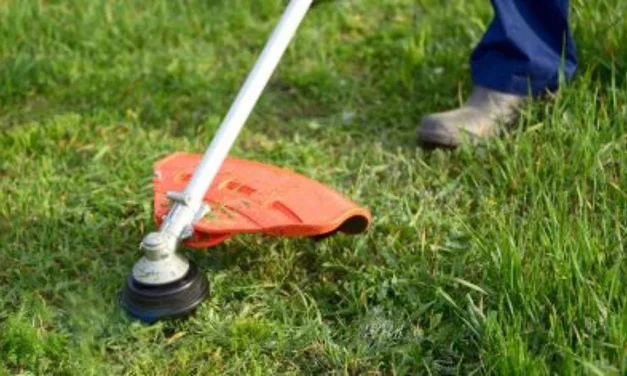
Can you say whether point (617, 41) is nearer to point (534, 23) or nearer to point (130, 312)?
point (534, 23)

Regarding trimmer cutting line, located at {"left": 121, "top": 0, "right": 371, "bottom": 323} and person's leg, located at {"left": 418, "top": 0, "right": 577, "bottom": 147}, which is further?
person's leg, located at {"left": 418, "top": 0, "right": 577, "bottom": 147}

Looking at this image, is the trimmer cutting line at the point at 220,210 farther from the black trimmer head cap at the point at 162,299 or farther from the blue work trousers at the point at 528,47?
the blue work trousers at the point at 528,47

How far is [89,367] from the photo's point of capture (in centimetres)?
240

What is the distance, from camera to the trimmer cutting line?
8.14 feet

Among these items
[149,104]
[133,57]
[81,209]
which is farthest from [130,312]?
[133,57]

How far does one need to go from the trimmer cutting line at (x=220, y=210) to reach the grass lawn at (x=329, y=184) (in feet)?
0.25

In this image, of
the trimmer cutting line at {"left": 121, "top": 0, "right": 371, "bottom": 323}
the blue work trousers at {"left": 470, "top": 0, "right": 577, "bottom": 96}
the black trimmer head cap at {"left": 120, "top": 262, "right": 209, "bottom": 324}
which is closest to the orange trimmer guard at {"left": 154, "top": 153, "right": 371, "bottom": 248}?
the trimmer cutting line at {"left": 121, "top": 0, "right": 371, "bottom": 323}

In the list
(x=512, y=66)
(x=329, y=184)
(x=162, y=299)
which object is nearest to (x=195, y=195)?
(x=162, y=299)

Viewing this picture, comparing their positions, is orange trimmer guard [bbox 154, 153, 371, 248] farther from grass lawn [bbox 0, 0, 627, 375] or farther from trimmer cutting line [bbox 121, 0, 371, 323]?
grass lawn [bbox 0, 0, 627, 375]

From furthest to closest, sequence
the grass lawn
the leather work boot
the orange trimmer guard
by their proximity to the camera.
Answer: the leather work boot
the orange trimmer guard
the grass lawn

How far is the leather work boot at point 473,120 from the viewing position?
125 inches

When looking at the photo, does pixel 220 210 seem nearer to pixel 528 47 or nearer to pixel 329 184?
pixel 329 184

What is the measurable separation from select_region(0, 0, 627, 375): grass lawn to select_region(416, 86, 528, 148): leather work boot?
54 millimetres

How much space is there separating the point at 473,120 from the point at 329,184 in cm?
46
